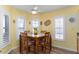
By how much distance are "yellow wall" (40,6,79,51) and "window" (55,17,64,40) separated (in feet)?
0.24

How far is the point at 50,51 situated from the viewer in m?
2.06

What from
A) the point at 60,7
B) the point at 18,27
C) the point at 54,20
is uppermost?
the point at 60,7

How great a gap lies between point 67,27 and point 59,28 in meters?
0.15

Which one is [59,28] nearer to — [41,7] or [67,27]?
[67,27]

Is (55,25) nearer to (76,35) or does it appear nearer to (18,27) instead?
(76,35)

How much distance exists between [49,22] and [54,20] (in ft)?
0.34

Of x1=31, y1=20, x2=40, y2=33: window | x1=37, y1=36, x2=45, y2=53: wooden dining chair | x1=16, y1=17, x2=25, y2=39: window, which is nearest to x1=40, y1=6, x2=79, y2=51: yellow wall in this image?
x1=31, y1=20, x2=40, y2=33: window

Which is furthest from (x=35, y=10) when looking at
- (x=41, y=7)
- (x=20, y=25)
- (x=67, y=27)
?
(x=67, y=27)

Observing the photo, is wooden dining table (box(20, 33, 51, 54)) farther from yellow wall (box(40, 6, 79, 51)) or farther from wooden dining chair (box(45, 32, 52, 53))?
yellow wall (box(40, 6, 79, 51))

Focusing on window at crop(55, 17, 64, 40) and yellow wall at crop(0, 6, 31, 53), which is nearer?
yellow wall at crop(0, 6, 31, 53)

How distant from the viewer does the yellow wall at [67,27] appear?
→ 2014 millimetres

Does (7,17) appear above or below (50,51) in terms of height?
above

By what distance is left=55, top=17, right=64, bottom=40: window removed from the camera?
2.11m
